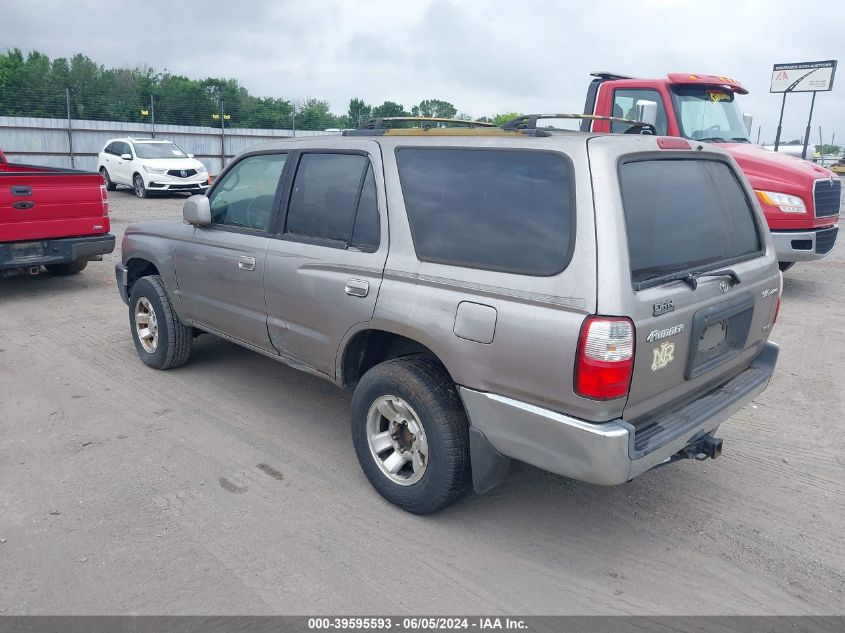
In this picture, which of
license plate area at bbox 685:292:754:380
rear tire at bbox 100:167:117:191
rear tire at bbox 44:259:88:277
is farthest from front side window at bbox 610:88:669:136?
rear tire at bbox 100:167:117:191

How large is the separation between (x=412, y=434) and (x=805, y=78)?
34.6 m

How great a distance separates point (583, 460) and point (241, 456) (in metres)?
2.24

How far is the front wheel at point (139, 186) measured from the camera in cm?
1862

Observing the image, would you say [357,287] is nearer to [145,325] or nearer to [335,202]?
[335,202]

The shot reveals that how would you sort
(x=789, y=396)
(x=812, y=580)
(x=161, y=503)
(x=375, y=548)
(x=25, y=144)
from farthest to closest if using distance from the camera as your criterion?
(x=25, y=144)
(x=789, y=396)
(x=161, y=503)
(x=375, y=548)
(x=812, y=580)

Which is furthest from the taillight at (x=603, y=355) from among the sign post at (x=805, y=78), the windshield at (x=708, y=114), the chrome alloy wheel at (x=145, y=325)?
the sign post at (x=805, y=78)

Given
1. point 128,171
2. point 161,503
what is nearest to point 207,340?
point 161,503

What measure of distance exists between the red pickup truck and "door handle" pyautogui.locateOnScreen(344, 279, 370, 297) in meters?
5.50

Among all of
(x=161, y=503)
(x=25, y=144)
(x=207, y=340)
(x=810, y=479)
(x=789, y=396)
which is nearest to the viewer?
(x=161, y=503)

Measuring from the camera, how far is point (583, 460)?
2.85 metres

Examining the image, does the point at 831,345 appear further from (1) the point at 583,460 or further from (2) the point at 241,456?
(2) the point at 241,456

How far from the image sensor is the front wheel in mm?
18625

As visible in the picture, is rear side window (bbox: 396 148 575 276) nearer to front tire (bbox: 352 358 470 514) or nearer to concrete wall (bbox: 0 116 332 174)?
front tire (bbox: 352 358 470 514)

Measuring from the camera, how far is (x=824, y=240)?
8203mm
